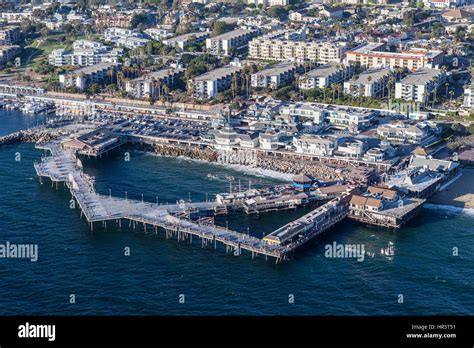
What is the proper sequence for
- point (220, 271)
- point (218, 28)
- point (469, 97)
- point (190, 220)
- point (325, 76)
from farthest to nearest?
point (218, 28) → point (325, 76) → point (469, 97) → point (190, 220) → point (220, 271)

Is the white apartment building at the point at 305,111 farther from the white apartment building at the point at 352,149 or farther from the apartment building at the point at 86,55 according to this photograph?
the apartment building at the point at 86,55

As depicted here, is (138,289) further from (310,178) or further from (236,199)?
(310,178)

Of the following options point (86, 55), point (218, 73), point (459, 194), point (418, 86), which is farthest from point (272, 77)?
point (459, 194)

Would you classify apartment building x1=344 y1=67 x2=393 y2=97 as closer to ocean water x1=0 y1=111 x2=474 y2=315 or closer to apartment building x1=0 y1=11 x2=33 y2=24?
ocean water x1=0 y1=111 x2=474 y2=315

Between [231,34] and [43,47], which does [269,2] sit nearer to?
[231,34]

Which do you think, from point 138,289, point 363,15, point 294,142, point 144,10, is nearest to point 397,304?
point 138,289

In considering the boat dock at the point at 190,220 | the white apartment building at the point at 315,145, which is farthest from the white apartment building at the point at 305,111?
the boat dock at the point at 190,220

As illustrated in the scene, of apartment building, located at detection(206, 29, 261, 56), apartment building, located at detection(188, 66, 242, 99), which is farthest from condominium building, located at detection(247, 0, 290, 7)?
apartment building, located at detection(188, 66, 242, 99)
